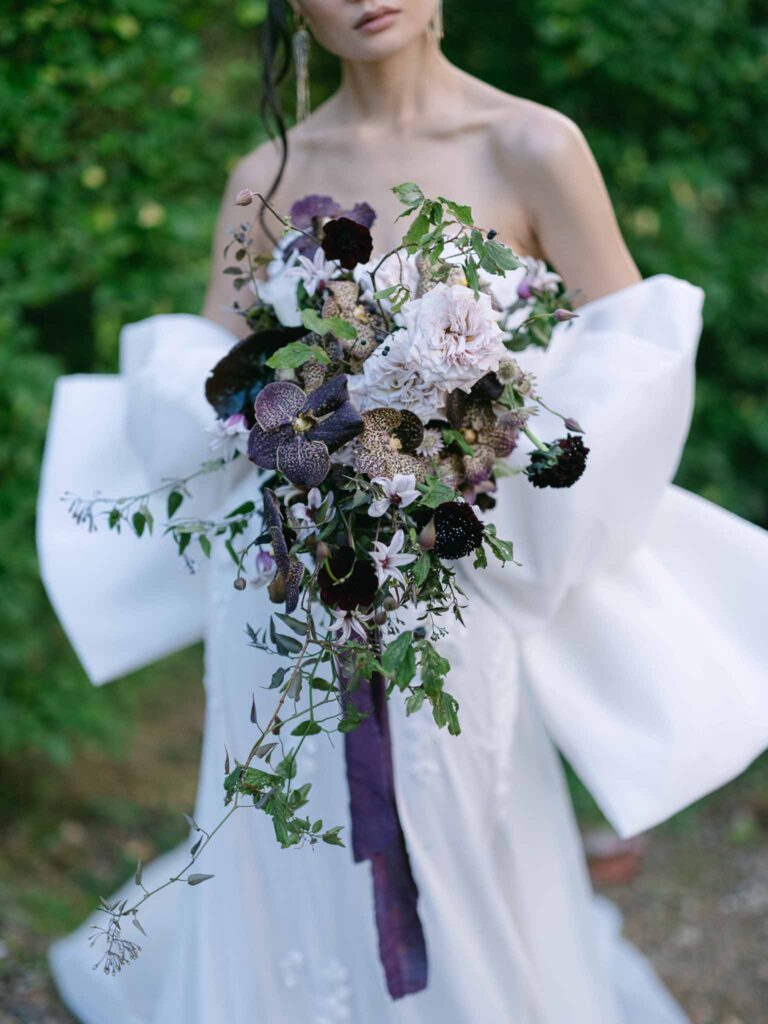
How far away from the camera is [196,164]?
3223 mm

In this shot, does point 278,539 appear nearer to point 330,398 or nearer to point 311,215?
point 330,398

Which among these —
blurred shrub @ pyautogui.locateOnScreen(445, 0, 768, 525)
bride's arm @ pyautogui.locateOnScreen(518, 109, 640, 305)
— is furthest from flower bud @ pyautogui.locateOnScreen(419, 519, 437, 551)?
blurred shrub @ pyautogui.locateOnScreen(445, 0, 768, 525)

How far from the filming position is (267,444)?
1482 millimetres

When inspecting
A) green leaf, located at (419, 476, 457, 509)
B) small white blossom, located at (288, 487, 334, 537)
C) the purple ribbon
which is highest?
green leaf, located at (419, 476, 457, 509)

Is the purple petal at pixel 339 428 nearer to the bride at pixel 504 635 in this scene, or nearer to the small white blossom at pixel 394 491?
the small white blossom at pixel 394 491

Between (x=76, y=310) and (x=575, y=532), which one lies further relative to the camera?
(x=76, y=310)

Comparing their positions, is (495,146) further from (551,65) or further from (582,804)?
(582,804)

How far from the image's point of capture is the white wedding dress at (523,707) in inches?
76.1

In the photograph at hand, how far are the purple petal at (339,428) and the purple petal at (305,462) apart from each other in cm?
2

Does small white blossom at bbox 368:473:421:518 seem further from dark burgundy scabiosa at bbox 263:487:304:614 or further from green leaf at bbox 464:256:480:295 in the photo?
green leaf at bbox 464:256:480:295

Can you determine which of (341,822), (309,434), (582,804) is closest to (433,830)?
(341,822)

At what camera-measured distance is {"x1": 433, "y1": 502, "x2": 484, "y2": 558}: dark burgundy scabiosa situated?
4.57 ft

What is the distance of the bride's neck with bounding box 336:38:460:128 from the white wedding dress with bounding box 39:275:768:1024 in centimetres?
51

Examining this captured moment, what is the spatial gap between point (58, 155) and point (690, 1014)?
2.87 meters
